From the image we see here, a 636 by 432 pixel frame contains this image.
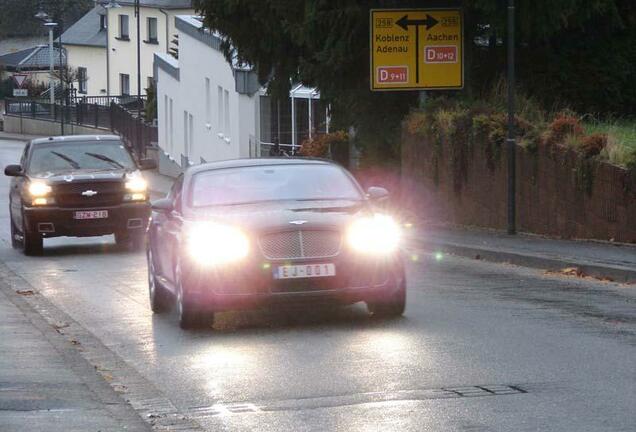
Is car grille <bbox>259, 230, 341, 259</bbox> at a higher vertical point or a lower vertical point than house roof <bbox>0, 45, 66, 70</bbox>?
lower

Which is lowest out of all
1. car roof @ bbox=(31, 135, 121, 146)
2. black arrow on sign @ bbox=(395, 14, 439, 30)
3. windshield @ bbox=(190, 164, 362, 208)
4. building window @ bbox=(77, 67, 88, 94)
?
windshield @ bbox=(190, 164, 362, 208)

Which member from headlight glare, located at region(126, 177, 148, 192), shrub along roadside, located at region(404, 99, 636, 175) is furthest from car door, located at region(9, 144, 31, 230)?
shrub along roadside, located at region(404, 99, 636, 175)

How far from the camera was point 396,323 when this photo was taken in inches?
507

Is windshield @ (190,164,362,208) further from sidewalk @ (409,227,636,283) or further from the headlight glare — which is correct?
the headlight glare

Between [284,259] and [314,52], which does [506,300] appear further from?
[314,52]

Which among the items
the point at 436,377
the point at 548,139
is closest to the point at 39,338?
the point at 436,377

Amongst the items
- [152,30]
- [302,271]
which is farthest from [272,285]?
[152,30]

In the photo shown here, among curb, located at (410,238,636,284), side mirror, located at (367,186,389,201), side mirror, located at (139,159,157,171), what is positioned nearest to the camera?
side mirror, located at (367,186,389,201)

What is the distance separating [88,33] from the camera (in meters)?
114

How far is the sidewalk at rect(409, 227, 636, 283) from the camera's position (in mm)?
17172

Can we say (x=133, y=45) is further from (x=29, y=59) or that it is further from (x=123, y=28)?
(x=29, y=59)

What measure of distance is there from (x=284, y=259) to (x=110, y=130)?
7526 centimetres

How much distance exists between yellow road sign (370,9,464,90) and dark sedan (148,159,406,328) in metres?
13.7

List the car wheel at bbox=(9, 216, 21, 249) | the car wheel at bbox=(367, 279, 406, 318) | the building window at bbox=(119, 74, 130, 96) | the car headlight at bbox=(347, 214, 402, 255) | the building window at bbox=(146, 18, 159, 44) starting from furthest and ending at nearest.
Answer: the building window at bbox=(119, 74, 130, 96), the building window at bbox=(146, 18, 159, 44), the car wheel at bbox=(9, 216, 21, 249), the car wheel at bbox=(367, 279, 406, 318), the car headlight at bbox=(347, 214, 402, 255)
